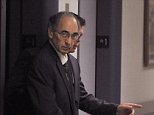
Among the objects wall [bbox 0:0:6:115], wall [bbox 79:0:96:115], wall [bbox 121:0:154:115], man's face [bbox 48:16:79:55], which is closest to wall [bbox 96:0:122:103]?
wall [bbox 79:0:96:115]

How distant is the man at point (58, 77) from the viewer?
6.84 ft

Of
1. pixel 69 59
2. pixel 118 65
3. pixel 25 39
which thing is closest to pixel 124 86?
pixel 118 65

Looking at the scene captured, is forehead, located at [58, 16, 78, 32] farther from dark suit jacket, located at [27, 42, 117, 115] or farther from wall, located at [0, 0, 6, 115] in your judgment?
wall, located at [0, 0, 6, 115]

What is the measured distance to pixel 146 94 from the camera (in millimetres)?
4391

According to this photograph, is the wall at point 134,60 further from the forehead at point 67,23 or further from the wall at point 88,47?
the forehead at point 67,23

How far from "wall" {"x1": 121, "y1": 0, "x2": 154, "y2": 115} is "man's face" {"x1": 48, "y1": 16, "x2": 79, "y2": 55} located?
6.20ft

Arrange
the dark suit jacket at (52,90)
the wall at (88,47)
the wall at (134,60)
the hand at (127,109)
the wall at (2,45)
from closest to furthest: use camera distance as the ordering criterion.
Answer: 1. the dark suit jacket at (52,90)
2. the hand at (127,109)
3. the wall at (2,45)
4. the wall at (88,47)
5. the wall at (134,60)

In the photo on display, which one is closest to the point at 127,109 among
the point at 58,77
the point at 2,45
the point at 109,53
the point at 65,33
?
the point at 58,77

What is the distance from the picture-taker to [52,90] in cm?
212

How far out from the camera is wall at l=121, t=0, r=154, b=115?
4.05 m

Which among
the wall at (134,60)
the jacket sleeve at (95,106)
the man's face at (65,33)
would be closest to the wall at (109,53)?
the wall at (134,60)

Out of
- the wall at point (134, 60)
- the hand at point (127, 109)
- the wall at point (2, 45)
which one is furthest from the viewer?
the wall at point (134, 60)

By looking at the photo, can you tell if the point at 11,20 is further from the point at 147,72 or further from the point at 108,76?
the point at 147,72

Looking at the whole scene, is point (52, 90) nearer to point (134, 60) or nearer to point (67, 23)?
point (67, 23)
